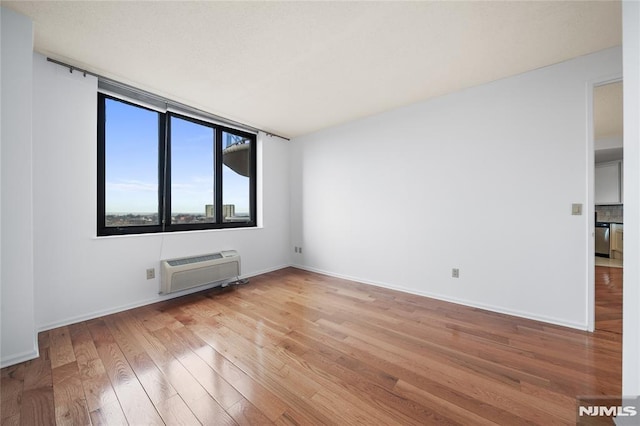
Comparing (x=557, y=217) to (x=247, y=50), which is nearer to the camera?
(x=247, y=50)

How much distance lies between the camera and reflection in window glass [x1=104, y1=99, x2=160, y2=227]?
2592 mm

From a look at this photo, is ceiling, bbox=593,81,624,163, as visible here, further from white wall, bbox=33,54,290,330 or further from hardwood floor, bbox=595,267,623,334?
white wall, bbox=33,54,290,330

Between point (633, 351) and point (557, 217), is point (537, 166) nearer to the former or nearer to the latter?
point (557, 217)

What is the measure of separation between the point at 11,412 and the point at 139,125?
8.97 feet

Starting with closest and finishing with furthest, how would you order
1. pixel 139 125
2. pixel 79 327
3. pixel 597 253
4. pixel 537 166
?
pixel 79 327 → pixel 537 166 → pixel 139 125 → pixel 597 253

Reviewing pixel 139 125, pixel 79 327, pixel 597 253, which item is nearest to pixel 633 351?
pixel 79 327

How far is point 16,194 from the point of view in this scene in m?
1.67

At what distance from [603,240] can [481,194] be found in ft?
18.1

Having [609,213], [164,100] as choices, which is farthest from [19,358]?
[609,213]

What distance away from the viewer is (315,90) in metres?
2.72

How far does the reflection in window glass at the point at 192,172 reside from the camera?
3129 mm

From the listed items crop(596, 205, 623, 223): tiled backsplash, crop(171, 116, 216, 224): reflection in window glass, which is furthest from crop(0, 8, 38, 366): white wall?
crop(596, 205, 623, 223): tiled backsplash

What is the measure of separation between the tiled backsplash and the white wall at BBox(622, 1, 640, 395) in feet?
22.8

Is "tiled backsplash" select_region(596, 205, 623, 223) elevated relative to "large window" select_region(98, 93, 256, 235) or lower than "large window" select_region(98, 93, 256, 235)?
lower
